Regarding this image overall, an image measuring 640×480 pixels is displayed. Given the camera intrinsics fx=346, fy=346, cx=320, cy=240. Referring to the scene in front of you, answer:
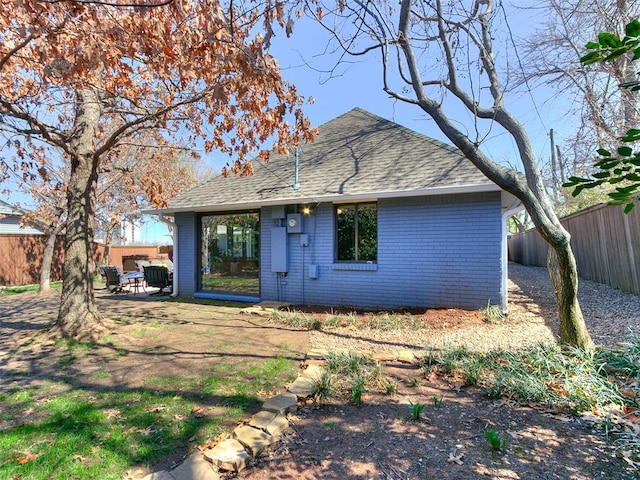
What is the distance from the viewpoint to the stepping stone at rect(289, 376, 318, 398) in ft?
11.6

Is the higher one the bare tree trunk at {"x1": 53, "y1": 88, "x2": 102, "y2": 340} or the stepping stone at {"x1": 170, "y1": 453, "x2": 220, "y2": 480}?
the bare tree trunk at {"x1": 53, "y1": 88, "x2": 102, "y2": 340}

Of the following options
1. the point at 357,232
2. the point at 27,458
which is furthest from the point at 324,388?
the point at 357,232

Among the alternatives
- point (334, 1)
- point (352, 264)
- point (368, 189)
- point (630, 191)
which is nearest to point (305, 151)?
point (368, 189)

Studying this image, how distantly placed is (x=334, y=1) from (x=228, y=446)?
546cm

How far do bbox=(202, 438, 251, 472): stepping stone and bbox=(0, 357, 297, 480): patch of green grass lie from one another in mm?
226

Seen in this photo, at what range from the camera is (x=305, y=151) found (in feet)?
35.6

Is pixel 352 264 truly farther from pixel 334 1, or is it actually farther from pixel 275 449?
pixel 275 449

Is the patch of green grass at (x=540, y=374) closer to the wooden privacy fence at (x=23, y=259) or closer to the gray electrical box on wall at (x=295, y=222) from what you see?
the gray electrical box on wall at (x=295, y=222)

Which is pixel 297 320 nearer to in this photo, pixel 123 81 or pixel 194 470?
pixel 194 470

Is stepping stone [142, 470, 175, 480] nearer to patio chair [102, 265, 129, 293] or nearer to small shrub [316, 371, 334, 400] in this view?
small shrub [316, 371, 334, 400]

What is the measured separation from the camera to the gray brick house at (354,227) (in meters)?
7.29

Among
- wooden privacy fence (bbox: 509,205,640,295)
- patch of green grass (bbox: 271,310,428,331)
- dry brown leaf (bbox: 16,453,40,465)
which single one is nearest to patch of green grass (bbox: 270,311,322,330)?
patch of green grass (bbox: 271,310,428,331)

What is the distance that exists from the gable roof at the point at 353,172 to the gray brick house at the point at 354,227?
39 millimetres

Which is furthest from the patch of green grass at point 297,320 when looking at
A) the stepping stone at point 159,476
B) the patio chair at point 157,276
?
the patio chair at point 157,276
